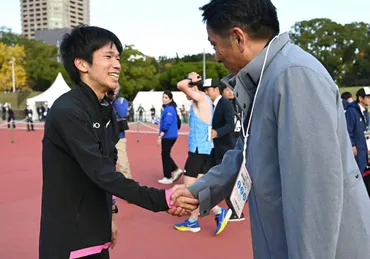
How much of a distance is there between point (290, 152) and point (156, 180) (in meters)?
6.95

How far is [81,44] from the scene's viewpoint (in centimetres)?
236

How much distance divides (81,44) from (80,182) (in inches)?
31.8

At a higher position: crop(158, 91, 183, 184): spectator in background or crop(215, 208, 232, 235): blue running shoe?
crop(158, 91, 183, 184): spectator in background

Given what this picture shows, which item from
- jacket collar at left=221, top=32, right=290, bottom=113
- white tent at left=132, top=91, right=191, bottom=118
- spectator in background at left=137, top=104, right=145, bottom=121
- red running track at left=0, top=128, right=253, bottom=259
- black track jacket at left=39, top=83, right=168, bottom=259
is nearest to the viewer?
jacket collar at left=221, top=32, right=290, bottom=113

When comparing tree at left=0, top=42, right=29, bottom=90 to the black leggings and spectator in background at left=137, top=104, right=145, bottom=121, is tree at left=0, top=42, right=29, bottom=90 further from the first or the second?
the black leggings

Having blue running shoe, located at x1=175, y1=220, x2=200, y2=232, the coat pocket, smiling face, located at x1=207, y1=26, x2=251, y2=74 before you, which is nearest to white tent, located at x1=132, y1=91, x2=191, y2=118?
blue running shoe, located at x1=175, y1=220, x2=200, y2=232

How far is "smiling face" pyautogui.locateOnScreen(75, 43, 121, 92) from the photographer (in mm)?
2371

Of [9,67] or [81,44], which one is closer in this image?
[81,44]

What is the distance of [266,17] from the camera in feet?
5.24

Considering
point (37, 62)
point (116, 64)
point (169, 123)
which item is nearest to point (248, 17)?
point (116, 64)

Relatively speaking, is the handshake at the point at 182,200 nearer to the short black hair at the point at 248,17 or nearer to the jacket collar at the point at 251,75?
the jacket collar at the point at 251,75

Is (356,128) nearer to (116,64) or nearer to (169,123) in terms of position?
(169,123)

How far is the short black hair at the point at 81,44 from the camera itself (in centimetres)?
236

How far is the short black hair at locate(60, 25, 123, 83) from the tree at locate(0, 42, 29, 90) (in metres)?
56.1
